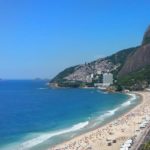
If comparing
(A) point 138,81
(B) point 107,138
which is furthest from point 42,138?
(A) point 138,81

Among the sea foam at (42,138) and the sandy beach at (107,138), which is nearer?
the sandy beach at (107,138)

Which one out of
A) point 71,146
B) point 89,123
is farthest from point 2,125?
point 71,146

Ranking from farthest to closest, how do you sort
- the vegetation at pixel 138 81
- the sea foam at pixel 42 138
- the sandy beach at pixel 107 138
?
the vegetation at pixel 138 81, the sea foam at pixel 42 138, the sandy beach at pixel 107 138

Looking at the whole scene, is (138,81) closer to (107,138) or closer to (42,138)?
(42,138)

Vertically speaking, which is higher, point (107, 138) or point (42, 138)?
point (107, 138)

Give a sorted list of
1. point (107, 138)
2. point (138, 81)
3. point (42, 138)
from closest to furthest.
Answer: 1. point (107, 138)
2. point (42, 138)
3. point (138, 81)

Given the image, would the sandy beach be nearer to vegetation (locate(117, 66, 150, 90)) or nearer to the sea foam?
the sea foam

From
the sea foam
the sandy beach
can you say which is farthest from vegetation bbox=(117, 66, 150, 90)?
the sandy beach

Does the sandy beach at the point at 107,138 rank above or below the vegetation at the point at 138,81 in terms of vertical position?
below

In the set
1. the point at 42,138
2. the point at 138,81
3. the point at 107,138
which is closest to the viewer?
the point at 107,138

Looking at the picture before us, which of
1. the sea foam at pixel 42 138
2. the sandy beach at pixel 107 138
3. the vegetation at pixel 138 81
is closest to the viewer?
the sandy beach at pixel 107 138

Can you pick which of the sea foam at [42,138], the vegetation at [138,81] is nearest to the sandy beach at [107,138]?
the sea foam at [42,138]

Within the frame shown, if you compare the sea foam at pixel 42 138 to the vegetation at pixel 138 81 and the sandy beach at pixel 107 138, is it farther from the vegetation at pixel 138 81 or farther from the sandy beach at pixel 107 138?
the vegetation at pixel 138 81
